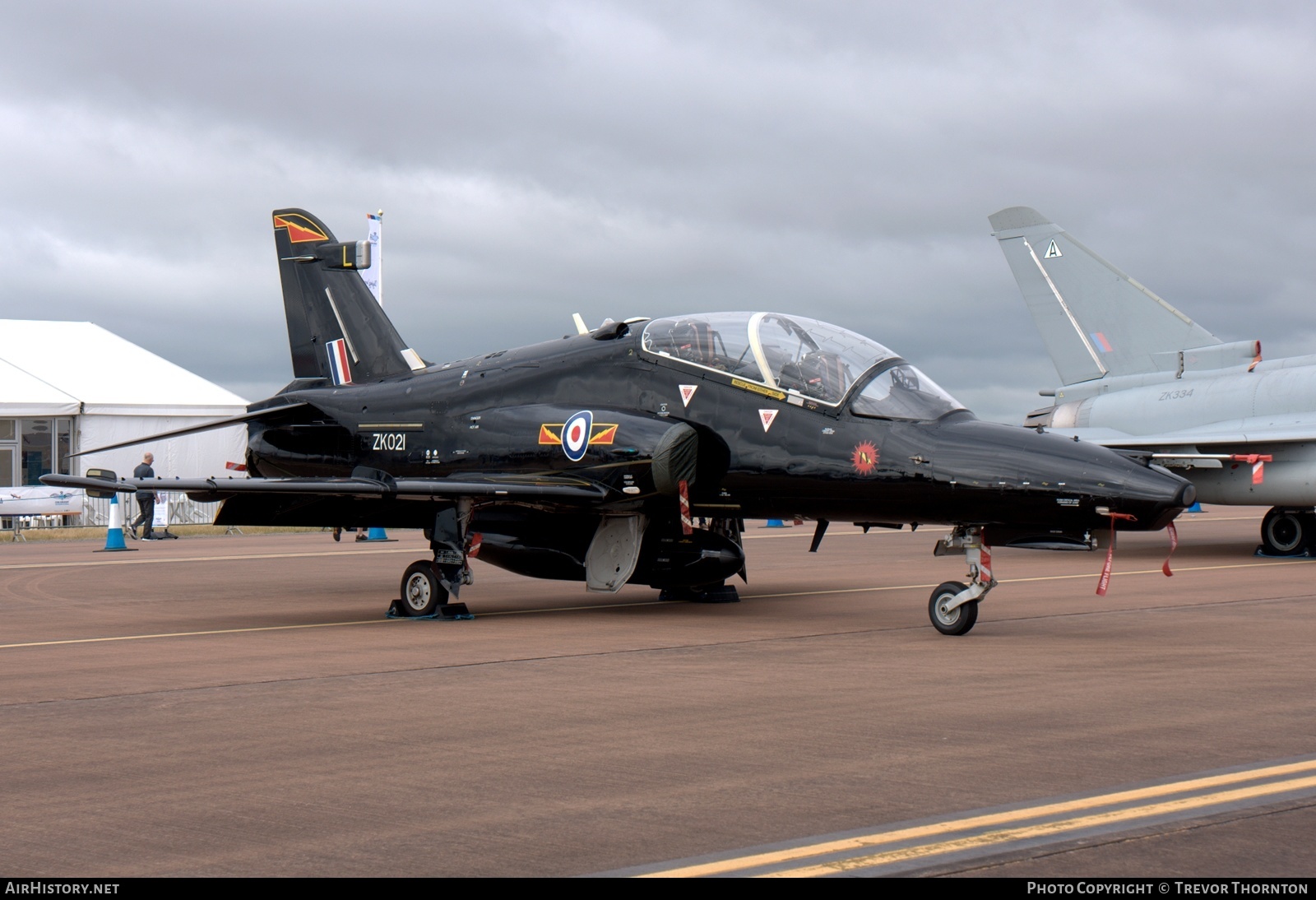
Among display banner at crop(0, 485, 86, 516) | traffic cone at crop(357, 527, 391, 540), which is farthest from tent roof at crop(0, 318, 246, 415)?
traffic cone at crop(357, 527, 391, 540)

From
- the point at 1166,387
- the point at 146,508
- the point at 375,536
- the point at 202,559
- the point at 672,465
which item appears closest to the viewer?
the point at 672,465

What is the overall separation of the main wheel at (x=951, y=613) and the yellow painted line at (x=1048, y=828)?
5.13m

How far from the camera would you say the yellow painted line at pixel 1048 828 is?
421 cm

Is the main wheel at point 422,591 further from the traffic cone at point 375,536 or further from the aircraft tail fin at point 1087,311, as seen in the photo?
the aircraft tail fin at point 1087,311

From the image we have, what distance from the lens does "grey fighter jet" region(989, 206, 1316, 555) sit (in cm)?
2022

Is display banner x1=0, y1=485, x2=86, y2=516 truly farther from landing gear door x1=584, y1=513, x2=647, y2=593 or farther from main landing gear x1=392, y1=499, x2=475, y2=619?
landing gear door x1=584, y1=513, x2=647, y2=593

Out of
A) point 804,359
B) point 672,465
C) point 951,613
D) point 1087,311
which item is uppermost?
point 1087,311

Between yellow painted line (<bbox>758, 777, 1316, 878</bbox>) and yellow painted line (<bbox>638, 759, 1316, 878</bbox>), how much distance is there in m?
0.05

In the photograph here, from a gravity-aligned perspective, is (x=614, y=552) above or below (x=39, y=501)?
below

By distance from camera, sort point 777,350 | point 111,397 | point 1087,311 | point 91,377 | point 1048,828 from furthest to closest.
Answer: point 91,377, point 111,397, point 1087,311, point 777,350, point 1048,828

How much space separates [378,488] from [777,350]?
375cm

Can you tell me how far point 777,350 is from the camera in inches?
458

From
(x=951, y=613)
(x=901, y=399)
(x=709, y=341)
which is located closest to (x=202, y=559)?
(x=709, y=341)

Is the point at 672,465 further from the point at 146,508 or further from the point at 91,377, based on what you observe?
the point at 91,377
